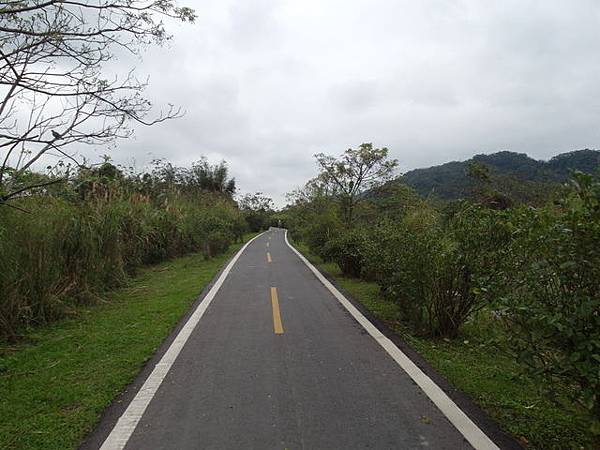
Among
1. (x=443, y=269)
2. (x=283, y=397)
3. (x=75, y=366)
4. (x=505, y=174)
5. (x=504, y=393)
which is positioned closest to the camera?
(x=283, y=397)

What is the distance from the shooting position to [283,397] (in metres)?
4.09

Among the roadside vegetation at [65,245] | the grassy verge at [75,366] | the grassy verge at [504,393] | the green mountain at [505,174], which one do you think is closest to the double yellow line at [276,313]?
the grassy verge at [75,366]

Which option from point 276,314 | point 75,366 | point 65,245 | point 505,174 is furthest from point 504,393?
point 505,174

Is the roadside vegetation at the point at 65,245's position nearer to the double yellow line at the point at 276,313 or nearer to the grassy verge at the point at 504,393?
Result: the double yellow line at the point at 276,313

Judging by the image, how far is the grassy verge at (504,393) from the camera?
3.34m

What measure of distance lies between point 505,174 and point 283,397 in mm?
47151

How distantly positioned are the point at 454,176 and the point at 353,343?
176 ft

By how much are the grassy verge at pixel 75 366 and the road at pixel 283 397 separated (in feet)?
1.36

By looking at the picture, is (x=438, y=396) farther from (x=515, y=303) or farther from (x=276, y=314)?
(x=276, y=314)

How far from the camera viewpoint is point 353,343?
235 inches

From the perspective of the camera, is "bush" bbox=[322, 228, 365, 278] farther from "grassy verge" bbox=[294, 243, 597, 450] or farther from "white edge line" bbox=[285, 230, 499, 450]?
"white edge line" bbox=[285, 230, 499, 450]

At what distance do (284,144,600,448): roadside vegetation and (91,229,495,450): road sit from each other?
28.2 inches

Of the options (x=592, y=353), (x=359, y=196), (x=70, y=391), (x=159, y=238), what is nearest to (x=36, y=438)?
(x=70, y=391)

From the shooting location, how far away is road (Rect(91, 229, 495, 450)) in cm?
332
